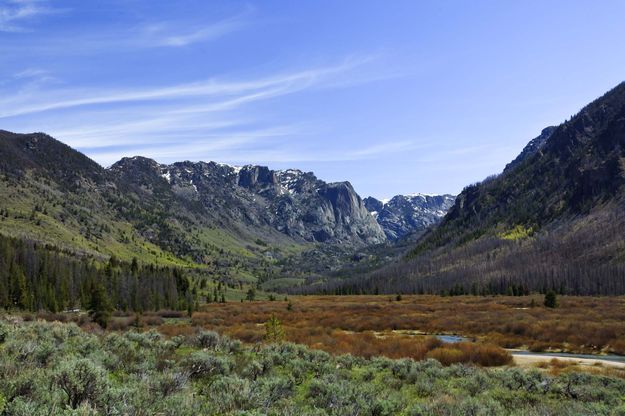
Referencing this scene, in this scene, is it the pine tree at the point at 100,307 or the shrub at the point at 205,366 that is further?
the pine tree at the point at 100,307

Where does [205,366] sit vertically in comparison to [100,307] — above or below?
above

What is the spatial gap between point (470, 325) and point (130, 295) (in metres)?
80.2

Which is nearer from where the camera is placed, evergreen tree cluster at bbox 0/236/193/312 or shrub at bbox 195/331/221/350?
shrub at bbox 195/331/221/350

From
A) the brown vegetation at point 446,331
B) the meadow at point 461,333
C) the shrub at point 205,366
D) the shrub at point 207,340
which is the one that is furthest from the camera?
the brown vegetation at point 446,331

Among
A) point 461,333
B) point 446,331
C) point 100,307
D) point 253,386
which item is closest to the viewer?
point 253,386

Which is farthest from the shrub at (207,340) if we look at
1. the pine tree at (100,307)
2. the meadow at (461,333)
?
the pine tree at (100,307)

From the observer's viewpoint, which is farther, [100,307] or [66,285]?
[66,285]

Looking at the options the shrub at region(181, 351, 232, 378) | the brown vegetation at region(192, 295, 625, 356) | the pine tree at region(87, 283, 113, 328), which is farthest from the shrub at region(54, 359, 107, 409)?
the pine tree at region(87, 283, 113, 328)

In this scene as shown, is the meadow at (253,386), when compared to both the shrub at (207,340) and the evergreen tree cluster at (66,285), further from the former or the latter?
the evergreen tree cluster at (66,285)

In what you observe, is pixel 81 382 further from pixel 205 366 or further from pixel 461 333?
pixel 461 333

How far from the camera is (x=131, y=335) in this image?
1067 inches

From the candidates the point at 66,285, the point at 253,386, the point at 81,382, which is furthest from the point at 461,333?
the point at 66,285

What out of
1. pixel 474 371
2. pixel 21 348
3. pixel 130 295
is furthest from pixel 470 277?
pixel 21 348

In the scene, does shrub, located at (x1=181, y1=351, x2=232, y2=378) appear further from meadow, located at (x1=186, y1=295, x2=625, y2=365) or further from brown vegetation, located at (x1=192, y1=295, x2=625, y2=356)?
brown vegetation, located at (x1=192, y1=295, x2=625, y2=356)
